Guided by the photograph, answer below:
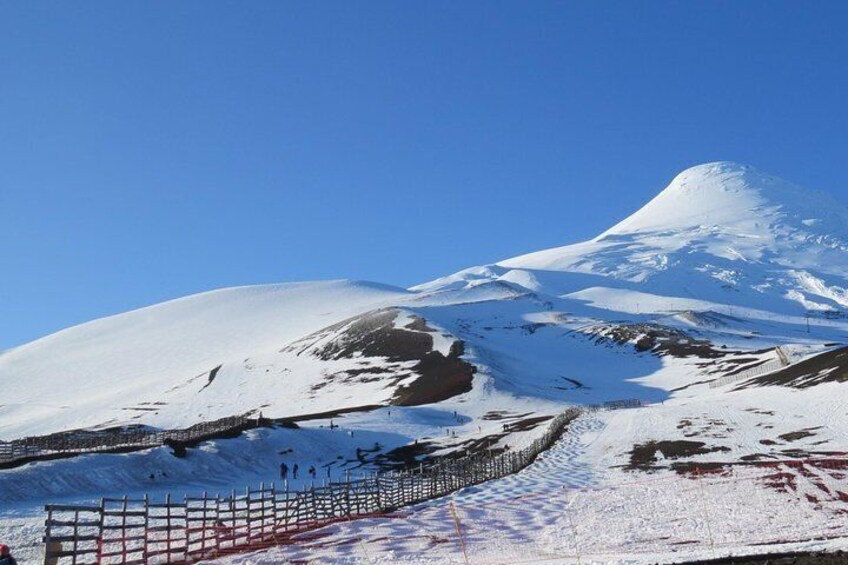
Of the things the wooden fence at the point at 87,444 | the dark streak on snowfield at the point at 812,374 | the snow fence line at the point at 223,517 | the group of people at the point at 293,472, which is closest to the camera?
the snow fence line at the point at 223,517

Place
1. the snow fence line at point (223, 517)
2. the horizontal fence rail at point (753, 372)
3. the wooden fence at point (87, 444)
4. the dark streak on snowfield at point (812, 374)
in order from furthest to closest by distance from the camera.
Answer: the horizontal fence rail at point (753, 372)
the dark streak on snowfield at point (812, 374)
the wooden fence at point (87, 444)
the snow fence line at point (223, 517)

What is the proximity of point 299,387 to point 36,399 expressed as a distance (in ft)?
304

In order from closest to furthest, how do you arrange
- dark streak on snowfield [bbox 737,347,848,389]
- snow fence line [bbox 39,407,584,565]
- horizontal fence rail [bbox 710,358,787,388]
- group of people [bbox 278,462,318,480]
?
snow fence line [bbox 39,407,584,565] → group of people [bbox 278,462,318,480] → dark streak on snowfield [bbox 737,347,848,389] → horizontal fence rail [bbox 710,358,787,388]

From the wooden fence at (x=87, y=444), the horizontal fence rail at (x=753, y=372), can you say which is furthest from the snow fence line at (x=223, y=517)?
the horizontal fence rail at (x=753, y=372)

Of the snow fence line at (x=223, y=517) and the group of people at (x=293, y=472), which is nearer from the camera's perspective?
the snow fence line at (x=223, y=517)

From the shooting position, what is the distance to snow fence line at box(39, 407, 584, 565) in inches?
840

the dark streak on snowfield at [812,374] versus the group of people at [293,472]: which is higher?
the dark streak on snowfield at [812,374]

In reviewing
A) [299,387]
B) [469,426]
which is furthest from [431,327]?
[469,426]

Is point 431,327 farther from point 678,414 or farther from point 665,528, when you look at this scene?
point 665,528

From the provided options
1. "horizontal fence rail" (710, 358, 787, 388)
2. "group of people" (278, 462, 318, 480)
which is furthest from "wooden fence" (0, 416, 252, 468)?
"horizontal fence rail" (710, 358, 787, 388)

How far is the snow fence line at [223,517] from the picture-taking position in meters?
21.3

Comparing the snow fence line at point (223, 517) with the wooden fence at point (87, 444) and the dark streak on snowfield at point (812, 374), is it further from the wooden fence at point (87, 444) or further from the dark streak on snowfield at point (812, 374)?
the dark streak on snowfield at point (812, 374)

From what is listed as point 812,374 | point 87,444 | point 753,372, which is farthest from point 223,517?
point 753,372

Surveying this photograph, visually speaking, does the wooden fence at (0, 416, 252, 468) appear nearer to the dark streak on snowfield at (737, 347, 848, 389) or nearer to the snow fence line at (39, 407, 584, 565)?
the snow fence line at (39, 407, 584, 565)
